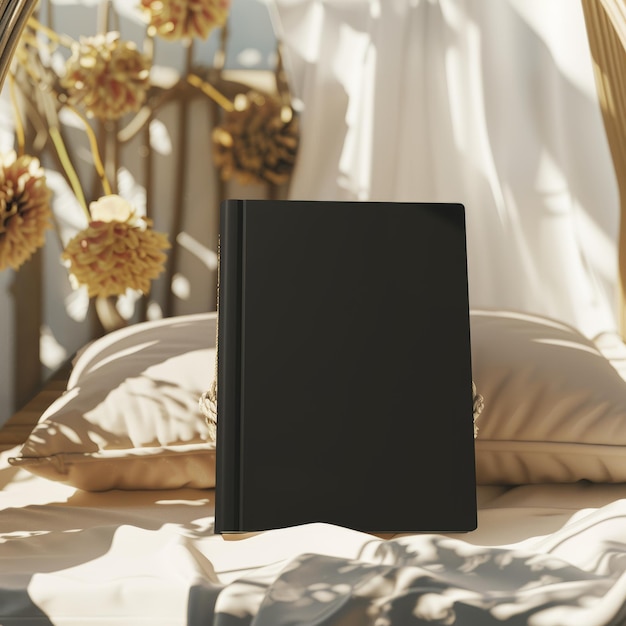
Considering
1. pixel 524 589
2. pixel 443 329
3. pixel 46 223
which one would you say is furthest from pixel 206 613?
pixel 46 223

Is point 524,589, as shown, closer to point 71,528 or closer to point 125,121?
point 71,528

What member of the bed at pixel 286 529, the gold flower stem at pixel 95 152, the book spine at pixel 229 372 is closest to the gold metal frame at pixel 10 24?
the bed at pixel 286 529

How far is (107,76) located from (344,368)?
2.47ft

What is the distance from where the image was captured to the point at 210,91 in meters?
1.35

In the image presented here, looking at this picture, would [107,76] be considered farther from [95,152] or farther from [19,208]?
[19,208]

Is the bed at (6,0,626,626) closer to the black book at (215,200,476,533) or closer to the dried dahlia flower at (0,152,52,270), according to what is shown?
the black book at (215,200,476,533)

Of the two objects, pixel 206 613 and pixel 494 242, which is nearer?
pixel 206 613

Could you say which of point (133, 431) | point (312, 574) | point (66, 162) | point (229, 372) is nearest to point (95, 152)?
point (66, 162)

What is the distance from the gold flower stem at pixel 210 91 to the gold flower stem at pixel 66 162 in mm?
241

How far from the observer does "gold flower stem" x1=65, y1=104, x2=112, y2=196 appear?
1234 mm

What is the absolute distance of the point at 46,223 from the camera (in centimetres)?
100

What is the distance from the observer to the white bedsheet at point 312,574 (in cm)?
50

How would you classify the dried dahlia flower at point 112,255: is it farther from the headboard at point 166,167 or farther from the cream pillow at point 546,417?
the cream pillow at point 546,417

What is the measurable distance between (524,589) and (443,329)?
0.93 ft
